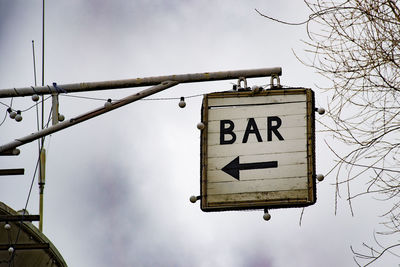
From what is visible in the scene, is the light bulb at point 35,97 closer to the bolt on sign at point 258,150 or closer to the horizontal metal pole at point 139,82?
the horizontal metal pole at point 139,82

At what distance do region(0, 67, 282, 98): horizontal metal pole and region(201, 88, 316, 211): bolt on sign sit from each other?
0.31 meters

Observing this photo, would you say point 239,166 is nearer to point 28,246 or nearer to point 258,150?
point 258,150

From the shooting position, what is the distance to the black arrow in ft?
51.2

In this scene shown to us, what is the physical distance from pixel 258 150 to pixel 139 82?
1.83 m

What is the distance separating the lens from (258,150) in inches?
617

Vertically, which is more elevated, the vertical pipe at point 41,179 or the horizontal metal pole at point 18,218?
the vertical pipe at point 41,179

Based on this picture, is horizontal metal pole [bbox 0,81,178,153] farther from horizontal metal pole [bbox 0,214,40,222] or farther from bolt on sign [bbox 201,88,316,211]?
horizontal metal pole [bbox 0,214,40,222]

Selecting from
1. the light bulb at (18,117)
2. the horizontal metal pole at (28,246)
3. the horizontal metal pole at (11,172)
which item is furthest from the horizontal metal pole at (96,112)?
the horizontal metal pole at (28,246)

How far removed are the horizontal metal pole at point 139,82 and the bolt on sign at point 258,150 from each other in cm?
31

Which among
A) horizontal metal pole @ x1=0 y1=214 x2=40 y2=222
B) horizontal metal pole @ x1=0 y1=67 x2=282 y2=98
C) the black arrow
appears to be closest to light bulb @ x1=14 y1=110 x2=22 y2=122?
horizontal metal pole @ x1=0 y1=67 x2=282 y2=98

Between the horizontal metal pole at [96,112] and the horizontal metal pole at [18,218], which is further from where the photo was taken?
the horizontal metal pole at [18,218]

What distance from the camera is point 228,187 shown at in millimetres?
15555

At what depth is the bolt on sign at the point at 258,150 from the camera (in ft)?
50.7

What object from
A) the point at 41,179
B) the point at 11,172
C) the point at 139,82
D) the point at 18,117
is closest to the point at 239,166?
the point at 139,82
